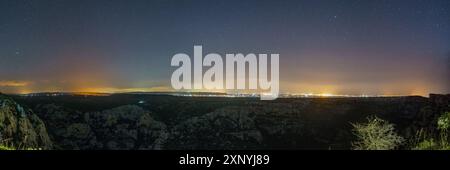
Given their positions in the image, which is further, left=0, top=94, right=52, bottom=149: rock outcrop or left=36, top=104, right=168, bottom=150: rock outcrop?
left=36, top=104, right=168, bottom=150: rock outcrop

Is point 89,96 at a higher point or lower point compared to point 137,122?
higher

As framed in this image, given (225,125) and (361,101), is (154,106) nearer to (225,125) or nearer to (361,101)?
(225,125)

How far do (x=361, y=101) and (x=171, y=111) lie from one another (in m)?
35.1

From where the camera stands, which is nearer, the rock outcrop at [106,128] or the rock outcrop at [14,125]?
the rock outcrop at [14,125]

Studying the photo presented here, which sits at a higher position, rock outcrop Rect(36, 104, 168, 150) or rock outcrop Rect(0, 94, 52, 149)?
rock outcrop Rect(0, 94, 52, 149)

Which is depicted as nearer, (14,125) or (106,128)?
(14,125)

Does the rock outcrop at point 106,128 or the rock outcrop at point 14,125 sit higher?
the rock outcrop at point 14,125

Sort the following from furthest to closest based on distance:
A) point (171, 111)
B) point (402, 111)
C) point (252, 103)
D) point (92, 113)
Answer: point (252, 103) < point (171, 111) < point (92, 113) < point (402, 111)

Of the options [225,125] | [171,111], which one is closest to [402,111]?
[225,125]

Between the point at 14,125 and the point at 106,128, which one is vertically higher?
the point at 14,125
